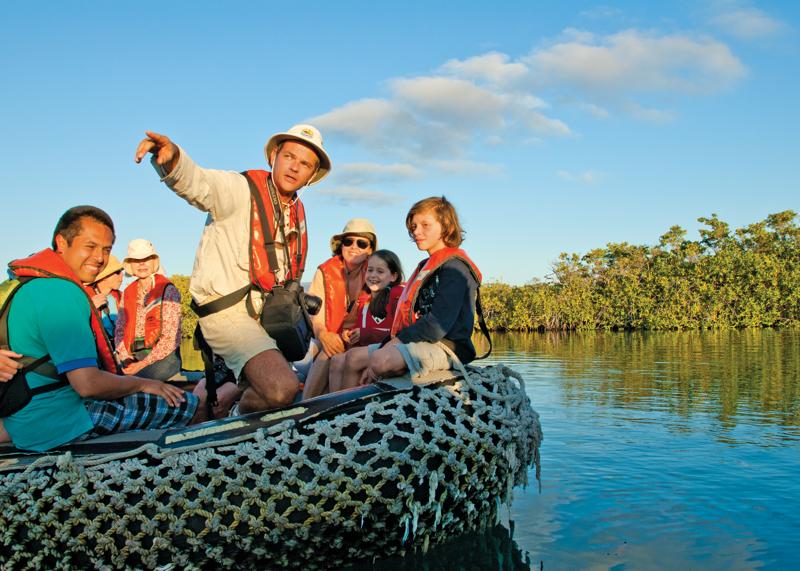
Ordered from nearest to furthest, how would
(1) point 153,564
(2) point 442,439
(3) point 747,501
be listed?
(1) point 153,564
(2) point 442,439
(3) point 747,501

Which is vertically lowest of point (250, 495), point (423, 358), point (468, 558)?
point (468, 558)

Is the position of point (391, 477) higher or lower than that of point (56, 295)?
lower

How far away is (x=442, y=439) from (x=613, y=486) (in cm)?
233

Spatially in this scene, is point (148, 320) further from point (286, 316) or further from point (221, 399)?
point (286, 316)

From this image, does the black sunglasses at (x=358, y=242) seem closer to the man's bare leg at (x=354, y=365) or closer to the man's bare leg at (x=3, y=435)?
the man's bare leg at (x=354, y=365)

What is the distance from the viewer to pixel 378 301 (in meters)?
4.99

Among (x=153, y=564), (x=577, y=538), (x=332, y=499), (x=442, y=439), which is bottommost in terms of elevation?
(x=577, y=538)

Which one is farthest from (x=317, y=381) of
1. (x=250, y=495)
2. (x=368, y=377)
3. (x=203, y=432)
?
(x=250, y=495)

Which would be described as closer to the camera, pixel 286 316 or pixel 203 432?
pixel 203 432

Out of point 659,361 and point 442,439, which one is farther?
point 659,361

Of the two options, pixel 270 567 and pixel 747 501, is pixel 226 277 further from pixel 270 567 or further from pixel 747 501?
pixel 747 501

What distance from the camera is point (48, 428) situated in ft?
10.5

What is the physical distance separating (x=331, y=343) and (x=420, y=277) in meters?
1.09

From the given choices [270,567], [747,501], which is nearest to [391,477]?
[270,567]
